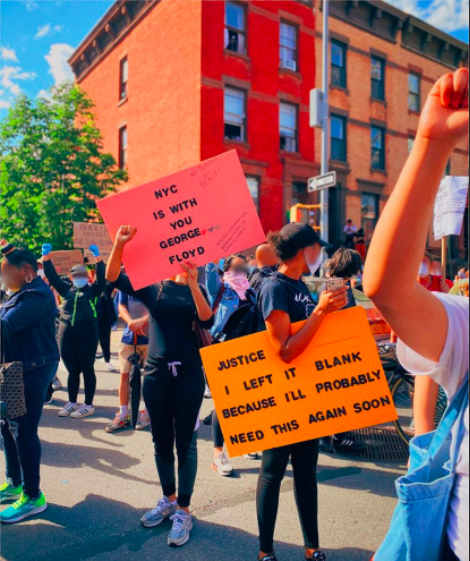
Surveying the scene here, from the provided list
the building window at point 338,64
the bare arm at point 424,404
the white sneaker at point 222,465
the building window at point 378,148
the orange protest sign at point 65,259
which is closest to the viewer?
the bare arm at point 424,404

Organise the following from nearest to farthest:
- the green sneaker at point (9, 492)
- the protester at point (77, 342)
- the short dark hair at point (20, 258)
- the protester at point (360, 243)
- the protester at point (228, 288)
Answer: the short dark hair at point (20, 258)
the green sneaker at point (9, 492)
the protester at point (228, 288)
the protester at point (77, 342)
the protester at point (360, 243)

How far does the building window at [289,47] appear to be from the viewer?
679 inches

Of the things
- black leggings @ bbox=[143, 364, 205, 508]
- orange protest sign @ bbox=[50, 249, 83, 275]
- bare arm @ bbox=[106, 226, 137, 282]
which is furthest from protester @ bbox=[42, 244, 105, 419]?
bare arm @ bbox=[106, 226, 137, 282]

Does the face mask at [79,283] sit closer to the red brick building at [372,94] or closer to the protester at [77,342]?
the protester at [77,342]

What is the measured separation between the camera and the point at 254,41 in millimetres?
16375

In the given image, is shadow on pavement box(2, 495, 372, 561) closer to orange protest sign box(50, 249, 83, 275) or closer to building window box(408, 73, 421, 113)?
orange protest sign box(50, 249, 83, 275)

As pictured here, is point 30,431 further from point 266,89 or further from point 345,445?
point 266,89

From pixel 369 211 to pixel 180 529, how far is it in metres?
18.3

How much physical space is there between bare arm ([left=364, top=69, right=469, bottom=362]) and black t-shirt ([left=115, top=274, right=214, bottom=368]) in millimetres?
2105

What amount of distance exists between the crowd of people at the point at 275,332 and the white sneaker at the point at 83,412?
1.88m

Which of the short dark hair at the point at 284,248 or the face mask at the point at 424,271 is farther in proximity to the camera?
the face mask at the point at 424,271

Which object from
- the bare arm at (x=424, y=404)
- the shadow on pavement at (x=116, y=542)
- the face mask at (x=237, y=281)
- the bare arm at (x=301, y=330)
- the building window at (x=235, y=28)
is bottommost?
the shadow on pavement at (x=116, y=542)

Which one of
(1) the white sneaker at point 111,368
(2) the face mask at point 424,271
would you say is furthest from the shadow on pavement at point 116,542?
(1) the white sneaker at point 111,368

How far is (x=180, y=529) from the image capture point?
3111mm
